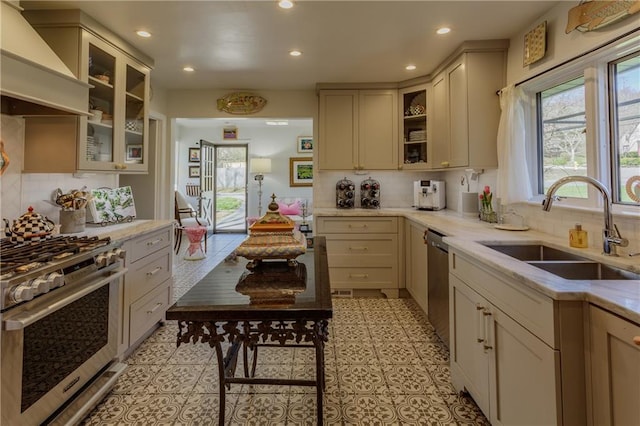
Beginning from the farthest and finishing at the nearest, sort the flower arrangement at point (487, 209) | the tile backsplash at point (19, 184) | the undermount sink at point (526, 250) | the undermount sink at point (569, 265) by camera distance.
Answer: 1. the flower arrangement at point (487, 209)
2. the tile backsplash at point (19, 184)
3. the undermount sink at point (526, 250)
4. the undermount sink at point (569, 265)

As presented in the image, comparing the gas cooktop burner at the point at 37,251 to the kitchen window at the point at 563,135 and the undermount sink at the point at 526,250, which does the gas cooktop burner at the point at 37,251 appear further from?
the kitchen window at the point at 563,135

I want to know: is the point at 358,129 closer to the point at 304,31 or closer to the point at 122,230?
the point at 304,31

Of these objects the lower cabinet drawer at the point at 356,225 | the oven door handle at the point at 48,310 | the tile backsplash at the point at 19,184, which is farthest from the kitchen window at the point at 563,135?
the tile backsplash at the point at 19,184

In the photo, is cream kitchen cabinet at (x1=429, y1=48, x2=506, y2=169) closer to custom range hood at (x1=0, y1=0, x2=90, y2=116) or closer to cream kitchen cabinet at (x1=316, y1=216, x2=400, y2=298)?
cream kitchen cabinet at (x1=316, y1=216, x2=400, y2=298)

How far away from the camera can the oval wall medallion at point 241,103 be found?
4.07 m

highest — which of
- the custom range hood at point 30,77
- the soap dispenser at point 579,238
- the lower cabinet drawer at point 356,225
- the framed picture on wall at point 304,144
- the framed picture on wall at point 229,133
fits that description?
the framed picture on wall at point 229,133

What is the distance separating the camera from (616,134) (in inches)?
72.5

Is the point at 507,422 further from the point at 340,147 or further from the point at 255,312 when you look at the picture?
the point at 340,147

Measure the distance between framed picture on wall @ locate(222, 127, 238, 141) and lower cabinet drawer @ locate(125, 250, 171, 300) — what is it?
5430 mm

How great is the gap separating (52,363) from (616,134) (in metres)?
3.17

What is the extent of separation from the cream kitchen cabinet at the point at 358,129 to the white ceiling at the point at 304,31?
12.5 inches

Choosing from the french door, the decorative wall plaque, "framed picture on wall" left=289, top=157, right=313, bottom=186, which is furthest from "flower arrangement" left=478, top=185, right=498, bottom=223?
the french door

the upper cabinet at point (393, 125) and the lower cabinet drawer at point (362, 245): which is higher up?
the upper cabinet at point (393, 125)

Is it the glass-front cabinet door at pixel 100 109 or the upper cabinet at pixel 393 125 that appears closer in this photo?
the glass-front cabinet door at pixel 100 109
